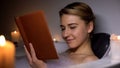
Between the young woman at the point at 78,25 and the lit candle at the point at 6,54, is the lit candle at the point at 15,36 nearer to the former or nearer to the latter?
the young woman at the point at 78,25

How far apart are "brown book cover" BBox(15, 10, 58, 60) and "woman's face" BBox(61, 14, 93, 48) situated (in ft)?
0.33

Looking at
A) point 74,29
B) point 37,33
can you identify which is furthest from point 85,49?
point 37,33

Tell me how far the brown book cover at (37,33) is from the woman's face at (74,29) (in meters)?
0.10

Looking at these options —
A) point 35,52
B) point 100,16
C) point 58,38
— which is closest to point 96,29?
point 100,16

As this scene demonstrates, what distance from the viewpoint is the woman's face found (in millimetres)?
614

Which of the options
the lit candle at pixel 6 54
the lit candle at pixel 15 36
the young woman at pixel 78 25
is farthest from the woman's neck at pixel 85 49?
the lit candle at pixel 6 54

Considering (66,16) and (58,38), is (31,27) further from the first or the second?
(58,38)

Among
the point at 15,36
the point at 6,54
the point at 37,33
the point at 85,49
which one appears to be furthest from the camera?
A: the point at 15,36

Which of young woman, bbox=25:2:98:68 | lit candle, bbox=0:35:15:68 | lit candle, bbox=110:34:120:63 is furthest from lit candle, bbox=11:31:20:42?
lit candle, bbox=0:35:15:68

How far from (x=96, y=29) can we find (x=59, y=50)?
0.62 feet

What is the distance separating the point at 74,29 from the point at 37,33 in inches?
5.0

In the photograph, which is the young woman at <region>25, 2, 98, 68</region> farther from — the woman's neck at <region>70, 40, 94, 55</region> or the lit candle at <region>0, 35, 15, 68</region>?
the lit candle at <region>0, 35, 15, 68</region>

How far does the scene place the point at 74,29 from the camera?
24.3 inches

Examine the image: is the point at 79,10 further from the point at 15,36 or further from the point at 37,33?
the point at 15,36
